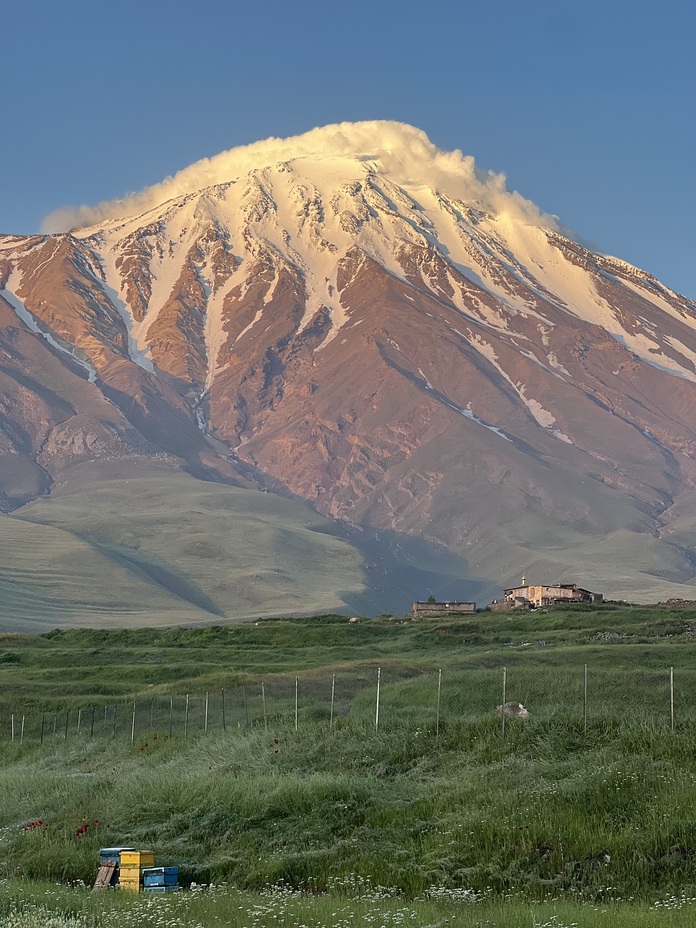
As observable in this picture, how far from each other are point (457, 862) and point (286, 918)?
5098 mm

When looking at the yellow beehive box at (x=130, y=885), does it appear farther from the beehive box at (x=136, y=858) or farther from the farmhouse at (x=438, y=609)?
the farmhouse at (x=438, y=609)

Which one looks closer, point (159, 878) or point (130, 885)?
point (130, 885)

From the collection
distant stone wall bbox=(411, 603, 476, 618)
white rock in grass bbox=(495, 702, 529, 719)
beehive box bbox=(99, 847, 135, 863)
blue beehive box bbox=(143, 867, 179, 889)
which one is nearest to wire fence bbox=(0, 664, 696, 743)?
white rock in grass bbox=(495, 702, 529, 719)

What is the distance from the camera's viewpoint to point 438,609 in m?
143

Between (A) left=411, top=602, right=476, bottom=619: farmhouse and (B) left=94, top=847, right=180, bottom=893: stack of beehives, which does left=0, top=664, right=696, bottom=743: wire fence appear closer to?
(B) left=94, top=847, right=180, bottom=893: stack of beehives

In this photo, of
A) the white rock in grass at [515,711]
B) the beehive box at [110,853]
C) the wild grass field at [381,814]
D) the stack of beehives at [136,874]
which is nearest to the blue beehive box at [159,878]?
the stack of beehives at [136,874]

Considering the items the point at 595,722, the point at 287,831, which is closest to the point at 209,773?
the point at 287,831

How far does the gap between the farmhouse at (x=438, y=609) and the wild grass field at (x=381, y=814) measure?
271 ft

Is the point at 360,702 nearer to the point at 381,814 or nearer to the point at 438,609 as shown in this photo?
the point at 381,814

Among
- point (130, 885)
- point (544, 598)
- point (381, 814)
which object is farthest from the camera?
point (544, 598)

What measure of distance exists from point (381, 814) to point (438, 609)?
115150 mm

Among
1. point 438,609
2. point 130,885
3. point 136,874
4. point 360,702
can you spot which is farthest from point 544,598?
point 130,885

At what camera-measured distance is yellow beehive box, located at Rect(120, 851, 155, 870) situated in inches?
1016

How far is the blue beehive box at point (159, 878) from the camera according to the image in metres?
25.5
